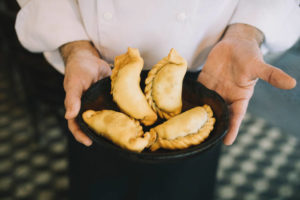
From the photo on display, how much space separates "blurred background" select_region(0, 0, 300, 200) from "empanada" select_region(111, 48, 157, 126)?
2.41ft

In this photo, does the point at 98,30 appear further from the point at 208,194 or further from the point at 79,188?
the point at 208,194

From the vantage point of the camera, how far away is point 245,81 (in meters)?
0.79

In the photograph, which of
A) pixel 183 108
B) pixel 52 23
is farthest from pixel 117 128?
pixel 52 23

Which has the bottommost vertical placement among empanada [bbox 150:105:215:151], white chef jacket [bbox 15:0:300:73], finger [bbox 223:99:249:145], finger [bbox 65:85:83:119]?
finger [bbox 223:99:249:145]

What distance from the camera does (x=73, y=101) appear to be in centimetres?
70

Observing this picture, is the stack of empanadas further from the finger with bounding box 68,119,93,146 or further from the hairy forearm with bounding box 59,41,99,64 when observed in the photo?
the hairy forearm with bounding box 59,41,99,64

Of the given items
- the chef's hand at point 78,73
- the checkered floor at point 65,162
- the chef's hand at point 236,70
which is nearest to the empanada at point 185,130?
A: the chef's hand at point 236,70

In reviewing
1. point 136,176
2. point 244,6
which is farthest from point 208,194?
point 244,6

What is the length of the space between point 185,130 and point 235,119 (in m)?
0.19

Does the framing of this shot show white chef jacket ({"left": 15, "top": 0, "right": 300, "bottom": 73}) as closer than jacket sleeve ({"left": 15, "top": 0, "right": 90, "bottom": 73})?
Yes

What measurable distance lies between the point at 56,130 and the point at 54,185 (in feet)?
1.58

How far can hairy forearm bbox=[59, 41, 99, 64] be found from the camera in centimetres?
93

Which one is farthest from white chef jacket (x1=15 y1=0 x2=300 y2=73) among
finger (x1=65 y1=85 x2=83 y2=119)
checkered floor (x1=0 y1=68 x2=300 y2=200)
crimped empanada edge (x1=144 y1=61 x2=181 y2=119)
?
checkered floor (x1=0 y1=68 x2=300 y2=200)

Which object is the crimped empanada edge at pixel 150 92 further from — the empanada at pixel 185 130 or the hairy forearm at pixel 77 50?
the hairy forearm at pixel 77 50
